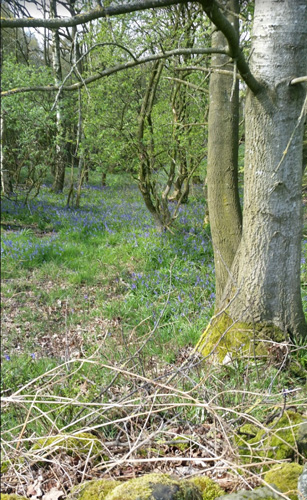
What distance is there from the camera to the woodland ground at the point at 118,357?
75.0 inches

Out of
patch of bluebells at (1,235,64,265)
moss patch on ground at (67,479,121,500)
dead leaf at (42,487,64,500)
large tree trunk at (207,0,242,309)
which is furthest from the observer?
patch of bluebells at (1,235,64,265)

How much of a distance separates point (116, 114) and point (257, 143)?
18.9 ft

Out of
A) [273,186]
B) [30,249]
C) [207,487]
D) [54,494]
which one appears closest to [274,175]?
[273,186]

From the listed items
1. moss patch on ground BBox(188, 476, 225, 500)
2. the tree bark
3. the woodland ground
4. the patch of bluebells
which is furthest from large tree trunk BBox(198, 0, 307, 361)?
the patch of bluebells

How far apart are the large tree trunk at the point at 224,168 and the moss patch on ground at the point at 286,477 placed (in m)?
2.57

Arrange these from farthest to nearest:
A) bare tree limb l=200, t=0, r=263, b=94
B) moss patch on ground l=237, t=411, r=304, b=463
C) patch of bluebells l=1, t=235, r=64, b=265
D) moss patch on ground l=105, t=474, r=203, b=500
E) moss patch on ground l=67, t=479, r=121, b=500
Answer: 1. patch of bluebells l=1, t=235, r=64, b=265
2. bare tree limb l=200, t=0, r=263, b=94
3. moss patch on ground l=237, t=411, r=304, b=463
4. moss patch on ground l=67, t=479, r=121, b=500
5. moss patch on ground l=105, t=474, r=203, b=500

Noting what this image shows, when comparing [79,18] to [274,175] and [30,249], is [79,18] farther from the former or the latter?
[30,249]

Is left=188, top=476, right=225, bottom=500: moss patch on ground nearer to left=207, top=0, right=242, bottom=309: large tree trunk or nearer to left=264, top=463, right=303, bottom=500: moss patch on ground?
left=264, top=463, right=303, bottom=500: moss patch on ground

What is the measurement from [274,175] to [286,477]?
6.97 feet

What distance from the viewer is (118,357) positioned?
11.6ft

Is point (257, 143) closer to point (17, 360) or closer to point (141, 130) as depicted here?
point (17, 360)

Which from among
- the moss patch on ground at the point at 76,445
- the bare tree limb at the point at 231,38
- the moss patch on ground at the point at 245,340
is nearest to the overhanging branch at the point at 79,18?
the bare tree limb at the point at 231,38

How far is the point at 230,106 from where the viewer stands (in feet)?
13.7

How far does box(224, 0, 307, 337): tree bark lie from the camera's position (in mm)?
2900
